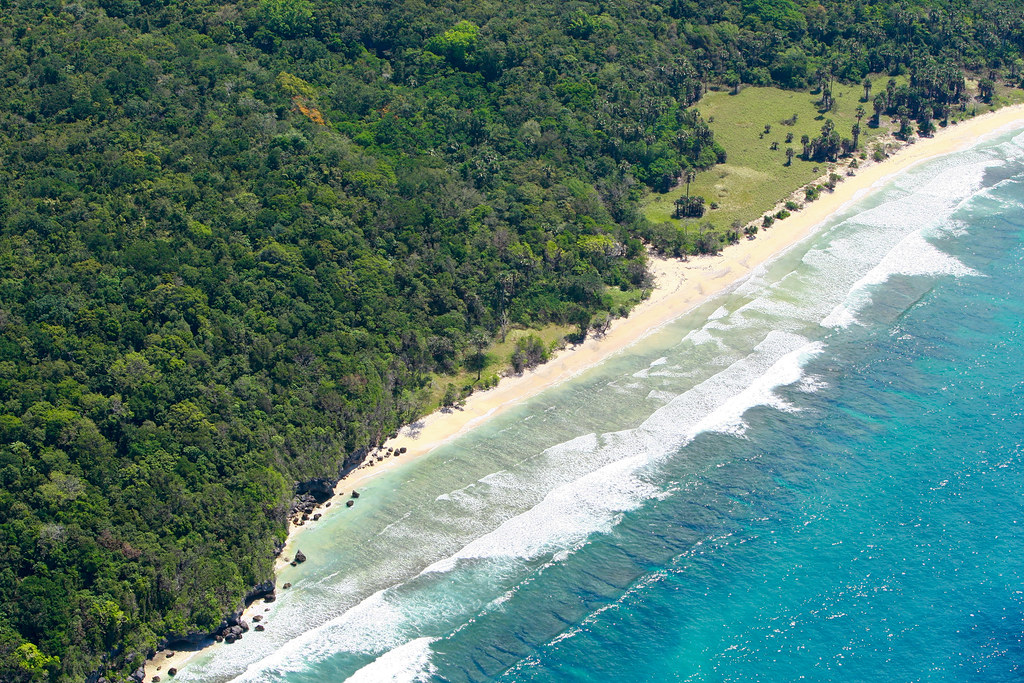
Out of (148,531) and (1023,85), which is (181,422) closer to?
(148,531)

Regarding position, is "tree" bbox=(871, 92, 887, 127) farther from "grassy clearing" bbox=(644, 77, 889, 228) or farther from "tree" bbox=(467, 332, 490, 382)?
"tree" bbox=(467, 332, 490, 382)

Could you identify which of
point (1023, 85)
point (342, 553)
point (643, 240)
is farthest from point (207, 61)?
point (1023, 85)

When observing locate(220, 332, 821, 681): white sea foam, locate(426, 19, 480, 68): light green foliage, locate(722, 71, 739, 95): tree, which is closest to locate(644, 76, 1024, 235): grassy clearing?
locate(722, 71, 739, 95): tree

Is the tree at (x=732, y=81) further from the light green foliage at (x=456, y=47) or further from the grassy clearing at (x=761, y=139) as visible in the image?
→ the light green foliage at (x=456, y=47)

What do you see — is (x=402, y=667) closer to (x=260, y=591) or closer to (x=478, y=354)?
(x=260, y=591)

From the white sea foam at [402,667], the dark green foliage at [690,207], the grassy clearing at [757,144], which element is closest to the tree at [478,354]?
the white sea foam at [402,667]

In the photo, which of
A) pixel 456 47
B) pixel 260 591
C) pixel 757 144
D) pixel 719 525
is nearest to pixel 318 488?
pixel 260 591
